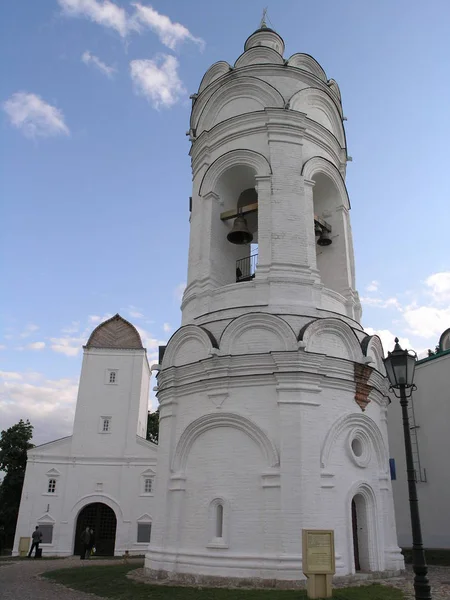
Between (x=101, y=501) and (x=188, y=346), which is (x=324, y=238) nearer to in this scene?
(x=188, y=346)

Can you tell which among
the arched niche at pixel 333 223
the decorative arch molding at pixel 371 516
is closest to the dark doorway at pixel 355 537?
the decorative arch molding at pixel 371 516

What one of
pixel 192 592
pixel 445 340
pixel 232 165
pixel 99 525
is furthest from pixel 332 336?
pixel 99 525

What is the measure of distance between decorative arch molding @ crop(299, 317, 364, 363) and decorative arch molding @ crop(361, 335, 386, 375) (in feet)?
0.85

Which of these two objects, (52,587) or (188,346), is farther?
(188,346)

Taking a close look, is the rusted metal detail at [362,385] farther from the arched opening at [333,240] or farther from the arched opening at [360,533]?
the arched opening at [333,240]

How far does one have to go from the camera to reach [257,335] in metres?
11.9

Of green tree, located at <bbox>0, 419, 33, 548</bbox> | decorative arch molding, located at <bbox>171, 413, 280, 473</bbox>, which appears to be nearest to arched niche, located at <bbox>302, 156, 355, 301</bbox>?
decorative arch molding, located at <bbox>171, 413, 280, 473</bbox>

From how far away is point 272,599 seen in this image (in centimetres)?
859

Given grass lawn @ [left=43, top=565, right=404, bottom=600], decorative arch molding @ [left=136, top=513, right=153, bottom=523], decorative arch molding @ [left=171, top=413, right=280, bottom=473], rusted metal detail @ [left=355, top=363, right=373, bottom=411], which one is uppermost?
rusted metal detail @ [left=355, top=363, right=373, bottom=411]

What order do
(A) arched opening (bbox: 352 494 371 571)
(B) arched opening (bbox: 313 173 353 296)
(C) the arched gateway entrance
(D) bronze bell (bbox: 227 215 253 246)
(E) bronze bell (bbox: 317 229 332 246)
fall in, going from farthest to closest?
(C) the arched gateway entrance
(E) bronze bell (bbox: 317 229 332 246)
(B) arched opening (bbox: 313 173 353 296)
(D) bronze bell (bbox: 227 215 253 246)
(A) arched opening (bbox: 352 494 371 571)

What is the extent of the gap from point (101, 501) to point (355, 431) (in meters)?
15.6

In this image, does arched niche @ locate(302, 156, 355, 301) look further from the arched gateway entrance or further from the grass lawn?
the arched gateway entrance

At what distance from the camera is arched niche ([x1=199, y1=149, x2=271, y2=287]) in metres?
14.0

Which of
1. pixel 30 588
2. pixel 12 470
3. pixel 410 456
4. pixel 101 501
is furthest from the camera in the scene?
pixel 12 470
